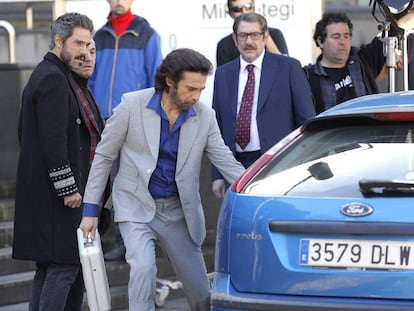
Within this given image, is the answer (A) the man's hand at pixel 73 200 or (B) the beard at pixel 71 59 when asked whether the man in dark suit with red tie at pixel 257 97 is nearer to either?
(A) the man's hand at pixel 73 200

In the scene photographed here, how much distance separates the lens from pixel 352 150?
5324 mm

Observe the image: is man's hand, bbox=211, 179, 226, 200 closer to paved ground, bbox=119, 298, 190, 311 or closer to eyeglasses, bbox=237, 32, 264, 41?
eyeglasses, bbox=237, 32, 264, 41

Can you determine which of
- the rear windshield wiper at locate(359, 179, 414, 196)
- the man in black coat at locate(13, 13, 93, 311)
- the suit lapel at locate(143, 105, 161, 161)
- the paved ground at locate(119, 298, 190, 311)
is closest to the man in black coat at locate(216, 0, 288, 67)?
the paved ground at locate(119, 298, 190, 311)

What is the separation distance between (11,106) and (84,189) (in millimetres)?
3451

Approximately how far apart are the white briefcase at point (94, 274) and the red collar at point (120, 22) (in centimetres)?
353

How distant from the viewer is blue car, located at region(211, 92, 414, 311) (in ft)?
16.1

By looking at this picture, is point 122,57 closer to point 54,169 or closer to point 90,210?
point 54,169

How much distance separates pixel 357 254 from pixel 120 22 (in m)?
4.99

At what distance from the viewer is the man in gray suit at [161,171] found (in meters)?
6.23

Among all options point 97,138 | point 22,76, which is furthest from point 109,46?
point 97,138

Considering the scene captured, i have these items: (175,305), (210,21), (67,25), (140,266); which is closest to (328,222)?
(140,266)

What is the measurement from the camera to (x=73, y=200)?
684cm

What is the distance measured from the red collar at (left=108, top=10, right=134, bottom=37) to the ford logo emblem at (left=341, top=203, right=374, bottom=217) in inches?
189

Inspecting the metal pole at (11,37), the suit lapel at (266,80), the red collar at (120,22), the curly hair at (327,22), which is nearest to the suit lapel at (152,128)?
the suit lapel at (266,80)
